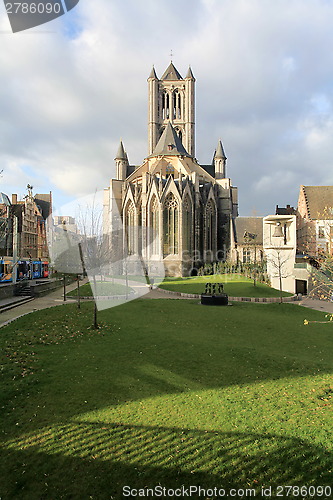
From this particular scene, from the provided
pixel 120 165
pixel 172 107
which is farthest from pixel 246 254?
pixel 172 107

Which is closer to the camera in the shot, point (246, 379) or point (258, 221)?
point (246, 379)

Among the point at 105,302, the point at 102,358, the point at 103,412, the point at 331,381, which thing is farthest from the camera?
the point at 105,302

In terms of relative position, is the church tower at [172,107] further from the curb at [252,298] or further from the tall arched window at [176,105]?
the curb at [252,298]

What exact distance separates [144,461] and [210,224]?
171 feet

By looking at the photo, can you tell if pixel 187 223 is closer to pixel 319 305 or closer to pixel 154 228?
pixel 154 228

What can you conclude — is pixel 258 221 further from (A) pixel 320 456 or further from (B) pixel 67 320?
(A) pixel 320 456

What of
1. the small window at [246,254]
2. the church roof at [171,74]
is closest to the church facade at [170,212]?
the small window at [246,254]

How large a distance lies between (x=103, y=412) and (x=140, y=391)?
1.34 meters

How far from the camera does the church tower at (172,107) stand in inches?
2874

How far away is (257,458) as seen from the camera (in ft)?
19.0

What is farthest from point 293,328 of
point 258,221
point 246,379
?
point 258,221

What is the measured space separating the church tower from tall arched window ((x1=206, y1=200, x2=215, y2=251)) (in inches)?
875

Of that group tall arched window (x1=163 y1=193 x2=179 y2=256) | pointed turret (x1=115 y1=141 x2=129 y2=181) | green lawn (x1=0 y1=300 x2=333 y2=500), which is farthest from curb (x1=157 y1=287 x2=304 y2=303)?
pointed turret (x1=115 y1=141 x2=129 y2=181)

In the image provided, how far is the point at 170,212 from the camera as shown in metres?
50.4
